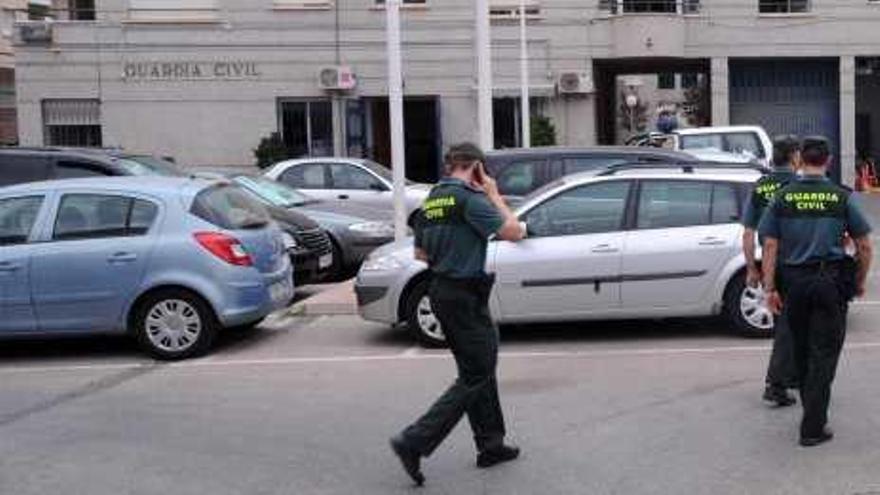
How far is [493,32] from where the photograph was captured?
1244 inches

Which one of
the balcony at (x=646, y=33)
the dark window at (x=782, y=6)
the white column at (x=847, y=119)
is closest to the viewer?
the balcony at (x=646, y=33)

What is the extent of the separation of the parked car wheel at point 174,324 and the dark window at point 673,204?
12.0 ft

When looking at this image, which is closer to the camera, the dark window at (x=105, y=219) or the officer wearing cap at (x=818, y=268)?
the officer wearing cap at (x=818, y=268)

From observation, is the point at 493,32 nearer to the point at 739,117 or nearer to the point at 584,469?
the point at 739,117

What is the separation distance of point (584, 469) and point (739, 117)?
93.0 ft

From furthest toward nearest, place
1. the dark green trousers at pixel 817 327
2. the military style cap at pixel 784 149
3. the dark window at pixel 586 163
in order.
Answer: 1. the dark window at pixel 586 163
2. the military style cap at pixel 784 149
3. the dark green trousers at pixel 817 327

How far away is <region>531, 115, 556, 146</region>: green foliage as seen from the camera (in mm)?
30953

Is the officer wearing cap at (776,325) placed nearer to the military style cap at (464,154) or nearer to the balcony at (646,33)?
the military style cap at (464,154)

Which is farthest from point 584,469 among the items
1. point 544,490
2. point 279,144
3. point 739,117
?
point 739,117

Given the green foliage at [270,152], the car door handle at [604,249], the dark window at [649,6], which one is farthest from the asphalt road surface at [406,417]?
the dark window at [649,6]

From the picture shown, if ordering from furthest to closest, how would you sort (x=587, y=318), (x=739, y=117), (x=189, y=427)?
(x=739, y=117), (x=587, y=318), (x=189, y=427)

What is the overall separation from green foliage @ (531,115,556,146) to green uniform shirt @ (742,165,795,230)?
2265cm

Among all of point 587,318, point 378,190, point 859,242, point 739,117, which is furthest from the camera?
point 739,117

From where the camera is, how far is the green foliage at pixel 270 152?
3112 centimetres
